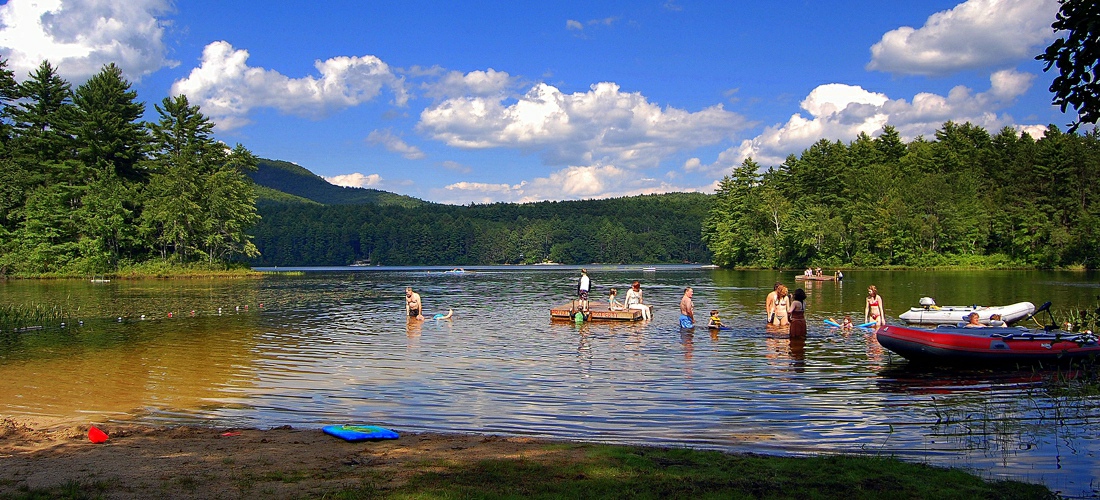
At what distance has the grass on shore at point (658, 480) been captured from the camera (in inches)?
271

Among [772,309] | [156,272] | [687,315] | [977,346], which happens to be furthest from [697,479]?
[156,272]

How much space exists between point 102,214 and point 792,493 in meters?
77.9

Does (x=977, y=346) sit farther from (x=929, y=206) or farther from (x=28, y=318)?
(x=929, y=206)

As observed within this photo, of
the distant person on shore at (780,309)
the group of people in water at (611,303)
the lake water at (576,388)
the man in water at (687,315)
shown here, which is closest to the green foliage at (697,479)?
the lake water at (576,388)

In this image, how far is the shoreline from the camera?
23.0ft

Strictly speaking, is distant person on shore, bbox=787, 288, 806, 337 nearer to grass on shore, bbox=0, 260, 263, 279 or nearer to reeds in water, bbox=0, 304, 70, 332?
reeds in water, bbox=0, 304, 70, 332

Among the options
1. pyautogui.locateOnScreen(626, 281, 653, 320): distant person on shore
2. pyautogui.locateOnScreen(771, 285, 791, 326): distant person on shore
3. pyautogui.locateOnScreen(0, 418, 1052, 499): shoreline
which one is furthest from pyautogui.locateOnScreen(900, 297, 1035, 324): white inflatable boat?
pyautogui.locateOnScreen(0, 418, 1052, 499): shoreline

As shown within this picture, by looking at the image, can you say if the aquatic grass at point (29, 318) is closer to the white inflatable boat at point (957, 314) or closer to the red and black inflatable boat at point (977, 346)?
the red and black inflatable boat at point (977, 346)

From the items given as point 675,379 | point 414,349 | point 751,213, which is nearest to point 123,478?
point 675,379

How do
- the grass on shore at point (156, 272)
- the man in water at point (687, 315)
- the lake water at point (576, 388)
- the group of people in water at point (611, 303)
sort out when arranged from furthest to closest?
the grass on shore at point (156, 272), the group of people in water at point (611, 303), the man in water at point (687, 315), the lake water at point (576, 388)

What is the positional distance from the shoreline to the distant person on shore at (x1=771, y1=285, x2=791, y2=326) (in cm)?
1805

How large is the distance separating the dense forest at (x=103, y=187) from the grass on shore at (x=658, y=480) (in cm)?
7399

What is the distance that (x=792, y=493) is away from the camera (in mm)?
6938

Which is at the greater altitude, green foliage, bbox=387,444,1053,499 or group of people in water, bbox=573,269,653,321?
group of people in water, bbox=573,269,653,321
